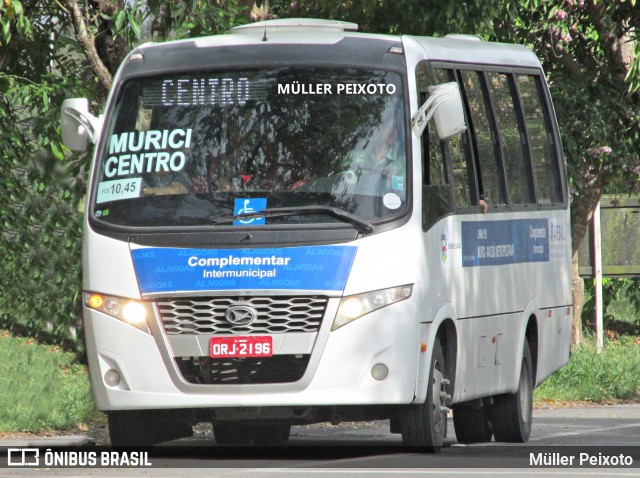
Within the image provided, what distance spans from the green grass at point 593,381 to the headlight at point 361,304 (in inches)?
347

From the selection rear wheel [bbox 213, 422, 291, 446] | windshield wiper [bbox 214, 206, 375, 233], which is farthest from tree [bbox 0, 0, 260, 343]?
windshield wiper [bbox 214, 206, 375, 233]

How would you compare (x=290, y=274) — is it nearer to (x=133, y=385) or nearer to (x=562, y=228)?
(x=133, y=385)

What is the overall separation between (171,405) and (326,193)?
5.58ft

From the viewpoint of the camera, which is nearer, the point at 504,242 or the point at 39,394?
the point at 504,242

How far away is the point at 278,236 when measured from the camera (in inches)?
444

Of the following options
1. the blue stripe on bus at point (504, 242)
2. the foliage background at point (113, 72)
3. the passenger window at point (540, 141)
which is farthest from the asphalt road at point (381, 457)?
the foliage background at point (113, 72)

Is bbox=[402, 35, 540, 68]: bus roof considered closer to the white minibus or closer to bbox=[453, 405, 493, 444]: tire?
the white minibus

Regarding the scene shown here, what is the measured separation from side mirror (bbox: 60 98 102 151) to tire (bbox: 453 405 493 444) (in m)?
4.11

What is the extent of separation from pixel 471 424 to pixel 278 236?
13.0 ft

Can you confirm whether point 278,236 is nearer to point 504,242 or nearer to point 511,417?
point 504,242

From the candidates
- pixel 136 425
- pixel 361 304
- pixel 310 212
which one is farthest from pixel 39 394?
pixel 361 304

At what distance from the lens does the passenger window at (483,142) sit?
44.4 ft

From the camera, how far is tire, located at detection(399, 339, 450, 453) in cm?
1162

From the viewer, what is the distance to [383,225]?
447 inches
